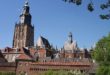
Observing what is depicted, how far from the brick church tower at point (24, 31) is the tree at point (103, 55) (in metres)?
68.8

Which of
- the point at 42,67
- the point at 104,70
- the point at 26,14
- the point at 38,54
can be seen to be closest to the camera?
the point at 104,70

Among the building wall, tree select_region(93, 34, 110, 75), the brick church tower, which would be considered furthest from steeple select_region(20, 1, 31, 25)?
tree select_region(93, 34, 110, 75)

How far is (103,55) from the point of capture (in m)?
61.1

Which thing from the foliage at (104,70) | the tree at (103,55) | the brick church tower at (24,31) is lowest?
the foliage at (104,70)

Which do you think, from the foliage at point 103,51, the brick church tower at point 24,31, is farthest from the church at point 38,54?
the foliage at point 103,51

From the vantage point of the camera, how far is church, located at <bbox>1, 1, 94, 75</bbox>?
258ft

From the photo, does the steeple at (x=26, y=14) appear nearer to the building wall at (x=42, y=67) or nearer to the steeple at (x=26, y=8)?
the steeple at (x=26, y=8)

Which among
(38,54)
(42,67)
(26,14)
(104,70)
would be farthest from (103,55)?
(26,14)

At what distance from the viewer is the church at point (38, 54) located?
78.8 metres

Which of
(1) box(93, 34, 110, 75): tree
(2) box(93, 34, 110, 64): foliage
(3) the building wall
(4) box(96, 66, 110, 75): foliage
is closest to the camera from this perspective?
(4) box(96, 66, 110, 75): foliage

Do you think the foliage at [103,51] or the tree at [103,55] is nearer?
the tree at [103,55]

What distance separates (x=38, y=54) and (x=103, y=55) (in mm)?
47959

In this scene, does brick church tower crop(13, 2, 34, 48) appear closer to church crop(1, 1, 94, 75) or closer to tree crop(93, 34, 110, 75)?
church crop(1, 1, 94, 75)

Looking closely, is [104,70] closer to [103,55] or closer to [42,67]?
[103,55]
